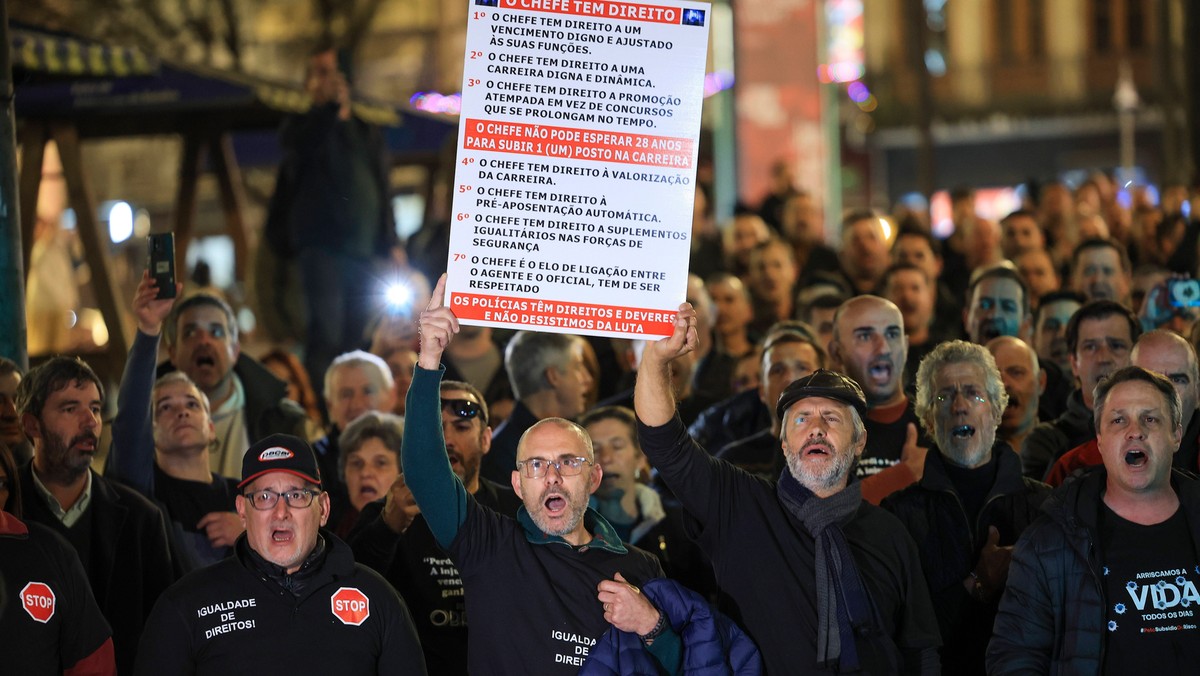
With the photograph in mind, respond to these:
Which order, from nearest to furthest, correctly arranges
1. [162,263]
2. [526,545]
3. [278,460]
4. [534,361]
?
[278,460] → [526,545] → [162,263] → [534,361]

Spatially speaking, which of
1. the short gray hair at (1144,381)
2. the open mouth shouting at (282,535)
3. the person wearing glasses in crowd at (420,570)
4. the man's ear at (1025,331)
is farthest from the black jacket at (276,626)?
the man's ear at (1025,331)

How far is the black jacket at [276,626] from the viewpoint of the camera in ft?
18.4

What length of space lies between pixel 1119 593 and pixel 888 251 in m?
6.46

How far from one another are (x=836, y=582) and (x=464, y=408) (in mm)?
2066

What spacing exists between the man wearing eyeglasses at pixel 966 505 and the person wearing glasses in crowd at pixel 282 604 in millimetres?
2026

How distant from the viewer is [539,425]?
237 inches

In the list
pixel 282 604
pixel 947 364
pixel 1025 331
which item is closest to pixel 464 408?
pixel 282 604

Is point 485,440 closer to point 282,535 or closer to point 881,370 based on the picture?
point 282,535

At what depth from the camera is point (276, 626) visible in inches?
224

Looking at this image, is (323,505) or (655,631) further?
(323,505)

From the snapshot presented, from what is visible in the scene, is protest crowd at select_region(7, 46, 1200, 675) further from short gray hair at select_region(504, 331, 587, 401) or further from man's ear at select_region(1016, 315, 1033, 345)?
man's ear at select_region(1016, 315, 1033, 345)

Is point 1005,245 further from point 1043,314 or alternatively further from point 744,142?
point 744,142

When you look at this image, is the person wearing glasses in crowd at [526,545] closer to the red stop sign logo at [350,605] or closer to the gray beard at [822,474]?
the red stop sign logo at [350,605]

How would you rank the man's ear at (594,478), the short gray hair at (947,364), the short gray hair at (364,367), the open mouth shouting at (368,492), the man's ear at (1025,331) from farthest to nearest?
the man's ear at (1025,331)
the short gray hair at (364,367)
the open mouth shouting at (368,492)
the short gray hair at (947,364)
the man's ear at (594,478)
